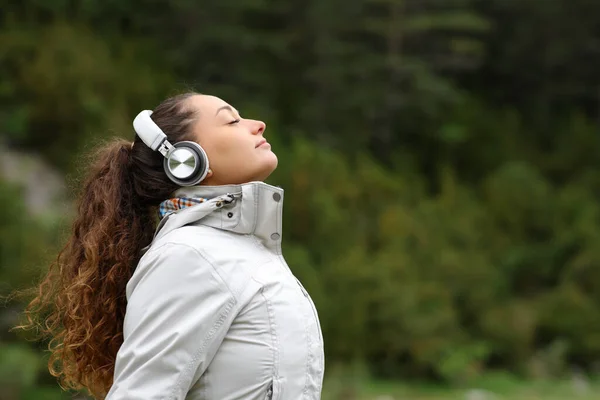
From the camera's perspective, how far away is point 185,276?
172 centimetres

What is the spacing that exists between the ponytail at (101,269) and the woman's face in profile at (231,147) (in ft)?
0.69

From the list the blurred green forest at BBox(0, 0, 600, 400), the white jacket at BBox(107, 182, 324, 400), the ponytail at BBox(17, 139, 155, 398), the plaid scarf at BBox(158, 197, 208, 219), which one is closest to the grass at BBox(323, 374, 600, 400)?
the blurred green forest at BBox(0, 0, 600, 400)

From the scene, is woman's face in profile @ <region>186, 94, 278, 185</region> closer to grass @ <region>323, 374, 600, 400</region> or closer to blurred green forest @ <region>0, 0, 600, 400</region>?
blurred green forest @ <region>0, 0, 600, 400</region>

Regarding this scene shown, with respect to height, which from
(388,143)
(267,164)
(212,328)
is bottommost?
(388,143)

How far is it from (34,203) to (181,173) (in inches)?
423

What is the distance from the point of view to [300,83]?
16.8m

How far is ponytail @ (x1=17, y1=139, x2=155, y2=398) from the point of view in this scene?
6.61ft

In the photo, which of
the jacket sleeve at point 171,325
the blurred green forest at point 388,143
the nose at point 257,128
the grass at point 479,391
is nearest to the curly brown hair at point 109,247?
the nose at point 257,128

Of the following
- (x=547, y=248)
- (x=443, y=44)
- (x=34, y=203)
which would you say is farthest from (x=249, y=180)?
(x=443, y=44)

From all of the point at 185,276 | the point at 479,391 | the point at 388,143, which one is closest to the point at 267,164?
the point at 185,276

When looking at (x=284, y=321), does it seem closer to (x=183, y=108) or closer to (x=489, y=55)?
(x=183, y=108)

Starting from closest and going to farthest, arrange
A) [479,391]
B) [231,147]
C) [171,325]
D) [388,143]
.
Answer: [171,325], [231,147], [479,391], [388,143]

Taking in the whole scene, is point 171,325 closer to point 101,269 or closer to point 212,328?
point 212,328

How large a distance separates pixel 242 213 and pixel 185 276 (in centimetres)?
21
